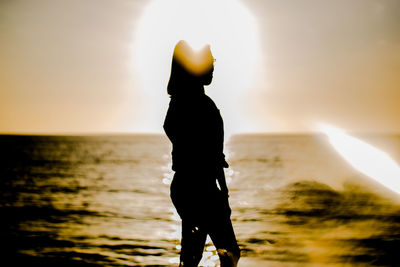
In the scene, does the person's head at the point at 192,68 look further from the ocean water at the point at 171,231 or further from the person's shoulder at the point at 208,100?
the ocean water at the point at 171,231

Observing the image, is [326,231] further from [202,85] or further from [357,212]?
[202,85]

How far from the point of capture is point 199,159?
103 inches

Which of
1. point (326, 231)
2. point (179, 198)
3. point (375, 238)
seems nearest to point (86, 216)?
point (326, 231)

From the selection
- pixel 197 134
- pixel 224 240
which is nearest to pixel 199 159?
pixel 197 134

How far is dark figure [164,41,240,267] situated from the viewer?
2605mm

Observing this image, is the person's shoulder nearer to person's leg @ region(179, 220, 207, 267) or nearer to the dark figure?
the dark figure

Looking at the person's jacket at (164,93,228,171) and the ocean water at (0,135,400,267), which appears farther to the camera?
the ocean water at (0,135,400,267)

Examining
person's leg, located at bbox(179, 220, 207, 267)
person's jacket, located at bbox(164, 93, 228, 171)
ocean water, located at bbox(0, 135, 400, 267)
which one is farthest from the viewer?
ocean water, located at bbox(0, 135, 400, 267)

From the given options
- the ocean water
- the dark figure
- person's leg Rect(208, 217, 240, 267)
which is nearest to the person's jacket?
the dark figure

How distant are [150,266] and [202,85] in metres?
6.27

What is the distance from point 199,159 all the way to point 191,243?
2.21ft

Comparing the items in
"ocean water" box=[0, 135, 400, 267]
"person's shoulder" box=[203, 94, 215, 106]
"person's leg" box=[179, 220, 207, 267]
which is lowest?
"ocean water" box=[0, 135, 400, 267]

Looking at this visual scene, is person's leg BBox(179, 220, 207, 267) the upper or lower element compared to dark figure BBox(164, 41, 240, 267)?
lower

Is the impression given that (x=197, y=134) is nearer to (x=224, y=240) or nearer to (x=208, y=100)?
(x=208, y=100)
